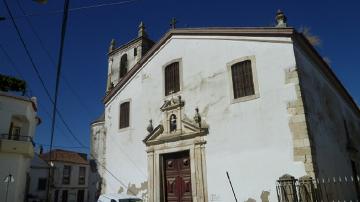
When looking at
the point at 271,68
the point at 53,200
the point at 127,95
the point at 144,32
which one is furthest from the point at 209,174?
Result: the point at 53,200

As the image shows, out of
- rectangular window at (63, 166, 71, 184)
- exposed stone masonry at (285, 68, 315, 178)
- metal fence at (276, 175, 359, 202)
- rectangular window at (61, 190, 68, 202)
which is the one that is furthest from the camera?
rectangular window at (63, 166, 71, 184)

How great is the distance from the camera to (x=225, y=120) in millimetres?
→ 11172

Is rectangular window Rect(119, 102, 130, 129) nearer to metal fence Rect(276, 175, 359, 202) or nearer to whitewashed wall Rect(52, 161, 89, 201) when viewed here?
metal fence Rect(276, 175, 359, 202)

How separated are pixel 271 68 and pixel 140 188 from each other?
7.22 metres

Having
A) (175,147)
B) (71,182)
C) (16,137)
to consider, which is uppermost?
(16,137)

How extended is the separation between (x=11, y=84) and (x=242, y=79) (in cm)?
1579

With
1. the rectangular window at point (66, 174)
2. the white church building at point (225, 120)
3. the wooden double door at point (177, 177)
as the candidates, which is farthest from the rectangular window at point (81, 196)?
the wooden double door at point (177, 177)

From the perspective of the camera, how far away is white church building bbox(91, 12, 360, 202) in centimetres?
988

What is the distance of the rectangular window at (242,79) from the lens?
11.0 m

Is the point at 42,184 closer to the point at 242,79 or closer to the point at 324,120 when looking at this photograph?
the point at 242,79

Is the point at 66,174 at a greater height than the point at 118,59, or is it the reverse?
the point at 118,59

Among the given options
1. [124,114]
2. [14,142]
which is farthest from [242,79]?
[14,142]

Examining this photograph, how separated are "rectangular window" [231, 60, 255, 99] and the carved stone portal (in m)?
1.82

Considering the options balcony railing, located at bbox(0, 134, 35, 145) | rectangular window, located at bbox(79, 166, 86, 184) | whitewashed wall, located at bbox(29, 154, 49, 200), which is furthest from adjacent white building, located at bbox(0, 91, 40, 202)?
rectangular window, located at bbox(79, 166, 86, 184)
